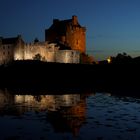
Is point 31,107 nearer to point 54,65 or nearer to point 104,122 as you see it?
point 104,122

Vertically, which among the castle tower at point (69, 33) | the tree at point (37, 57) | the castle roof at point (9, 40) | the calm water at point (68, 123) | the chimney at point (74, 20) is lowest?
the calm water at point (68, 123)

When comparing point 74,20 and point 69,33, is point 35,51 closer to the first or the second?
point 69,33

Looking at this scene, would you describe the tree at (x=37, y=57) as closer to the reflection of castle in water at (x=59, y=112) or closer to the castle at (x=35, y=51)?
the castle at (x=35, y=51)

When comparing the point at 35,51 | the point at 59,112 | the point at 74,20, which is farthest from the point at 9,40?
the point at 59,112

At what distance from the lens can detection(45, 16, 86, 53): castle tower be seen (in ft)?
311

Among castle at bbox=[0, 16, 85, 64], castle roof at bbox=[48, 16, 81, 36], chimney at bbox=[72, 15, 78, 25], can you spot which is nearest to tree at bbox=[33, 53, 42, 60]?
castle at bbox=[0, 16, 85, 64]

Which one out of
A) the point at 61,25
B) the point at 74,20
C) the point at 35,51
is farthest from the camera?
the point at 61,25

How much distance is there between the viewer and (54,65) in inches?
2566

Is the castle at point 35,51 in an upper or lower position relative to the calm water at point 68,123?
upper

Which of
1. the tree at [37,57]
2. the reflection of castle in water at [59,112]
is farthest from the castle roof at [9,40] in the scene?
the reflection of castle in water at [59,112]

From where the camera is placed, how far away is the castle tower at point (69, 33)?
3733 inches

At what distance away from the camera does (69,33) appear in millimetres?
94812

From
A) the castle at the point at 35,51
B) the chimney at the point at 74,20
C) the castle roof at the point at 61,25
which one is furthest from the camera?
the chimney at the point at 74,20

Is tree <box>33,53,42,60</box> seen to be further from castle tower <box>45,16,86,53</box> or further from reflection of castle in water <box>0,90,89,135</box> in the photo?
reflection of castle in water <box>0,90,89,135</box>
